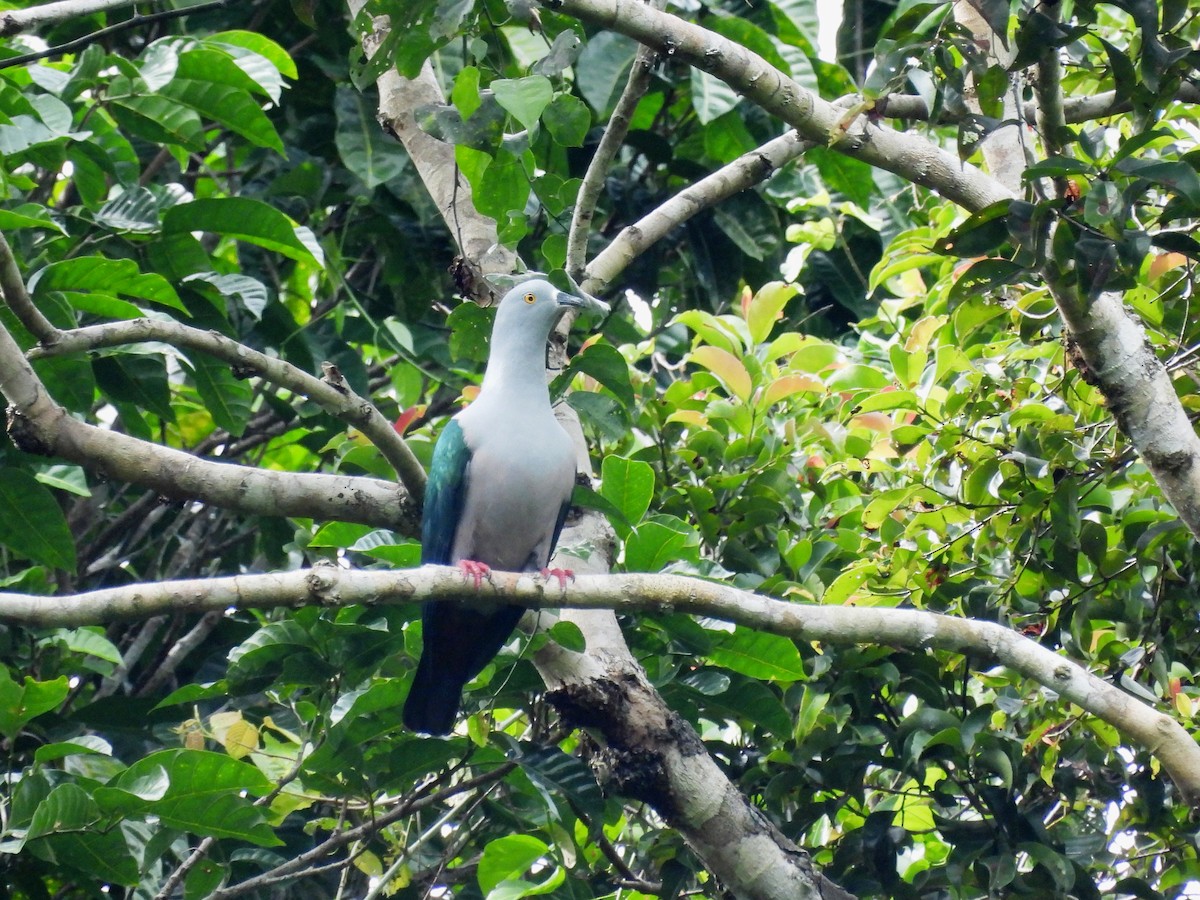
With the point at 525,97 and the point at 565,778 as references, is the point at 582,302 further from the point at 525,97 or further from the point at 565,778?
the point at 565,778

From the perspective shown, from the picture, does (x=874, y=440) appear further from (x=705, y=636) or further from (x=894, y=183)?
(x=894, y=183)

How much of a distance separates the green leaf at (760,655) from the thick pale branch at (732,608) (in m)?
0.46

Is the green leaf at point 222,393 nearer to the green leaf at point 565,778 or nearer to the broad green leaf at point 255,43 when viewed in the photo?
the broad green leaf at point 255,43

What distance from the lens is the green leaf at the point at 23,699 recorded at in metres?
3.19

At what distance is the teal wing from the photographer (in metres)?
3.69

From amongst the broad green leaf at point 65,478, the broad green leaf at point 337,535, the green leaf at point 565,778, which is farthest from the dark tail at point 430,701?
the broad green leaf at point 65,478

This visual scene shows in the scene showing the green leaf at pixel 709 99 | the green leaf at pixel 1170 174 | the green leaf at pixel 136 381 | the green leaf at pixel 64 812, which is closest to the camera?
the green leaf at pixel 1170 174

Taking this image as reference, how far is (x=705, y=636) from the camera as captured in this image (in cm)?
334

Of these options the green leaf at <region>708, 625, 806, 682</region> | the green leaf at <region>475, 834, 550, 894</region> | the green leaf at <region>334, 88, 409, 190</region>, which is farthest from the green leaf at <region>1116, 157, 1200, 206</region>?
the green leaf at <region>334, 88, 409, 190</region>

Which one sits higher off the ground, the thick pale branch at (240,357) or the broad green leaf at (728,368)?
the thick pale branch at (240,357)

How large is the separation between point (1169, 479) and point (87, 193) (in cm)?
316

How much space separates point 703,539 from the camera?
402 centimetres

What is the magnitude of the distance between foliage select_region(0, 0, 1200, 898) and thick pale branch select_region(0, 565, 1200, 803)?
39 cm

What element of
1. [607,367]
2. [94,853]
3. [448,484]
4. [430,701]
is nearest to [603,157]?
[607,367]
